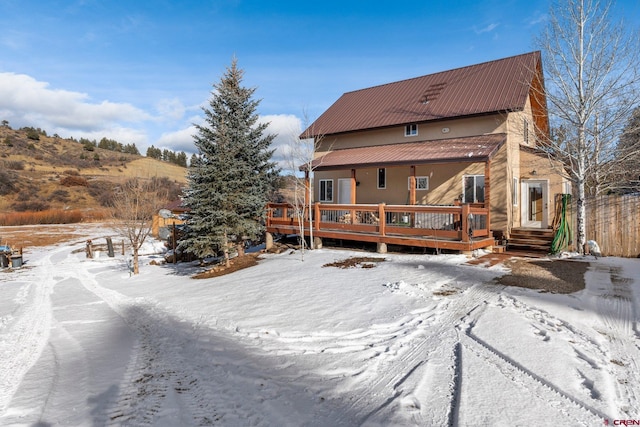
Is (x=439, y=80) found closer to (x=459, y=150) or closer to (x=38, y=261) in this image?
(x=459, y=150)

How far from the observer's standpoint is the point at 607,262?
32.6 feet

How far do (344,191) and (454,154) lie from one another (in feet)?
22.6

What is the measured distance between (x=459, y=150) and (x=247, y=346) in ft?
38.0

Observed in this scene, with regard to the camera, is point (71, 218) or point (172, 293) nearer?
point (172, 293)

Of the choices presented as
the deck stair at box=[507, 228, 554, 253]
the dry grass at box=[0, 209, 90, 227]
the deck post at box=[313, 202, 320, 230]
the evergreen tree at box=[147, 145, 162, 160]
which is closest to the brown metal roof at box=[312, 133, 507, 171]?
the deck post at box=[313, 202, 320, 230]

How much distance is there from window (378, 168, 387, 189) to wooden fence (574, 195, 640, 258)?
8.21m

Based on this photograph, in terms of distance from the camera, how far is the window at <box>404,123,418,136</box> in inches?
668

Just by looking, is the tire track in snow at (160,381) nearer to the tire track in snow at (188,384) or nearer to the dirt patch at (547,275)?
the tire track in snow at (188,384)

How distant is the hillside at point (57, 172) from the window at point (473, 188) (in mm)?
28336

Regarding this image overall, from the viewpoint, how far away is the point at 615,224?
11477 millimetres

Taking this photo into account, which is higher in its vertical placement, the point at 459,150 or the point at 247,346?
the point at 459,150

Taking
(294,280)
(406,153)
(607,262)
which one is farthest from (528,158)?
(294,280)

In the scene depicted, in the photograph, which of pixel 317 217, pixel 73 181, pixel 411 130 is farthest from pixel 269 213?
pixel 73 181

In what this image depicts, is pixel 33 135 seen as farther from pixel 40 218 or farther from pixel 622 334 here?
pixel 622 334
